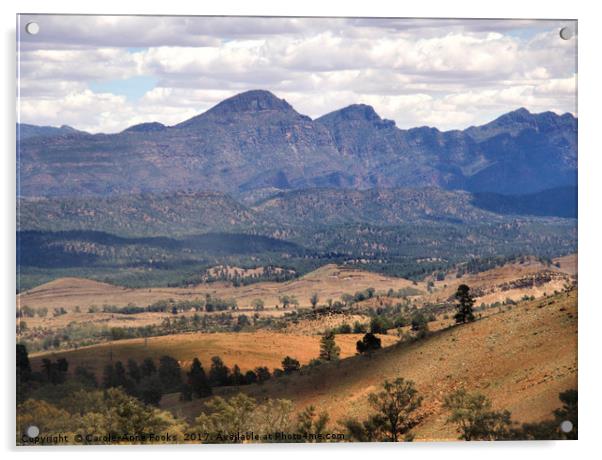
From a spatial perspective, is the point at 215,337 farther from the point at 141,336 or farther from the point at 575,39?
the point at 575,39

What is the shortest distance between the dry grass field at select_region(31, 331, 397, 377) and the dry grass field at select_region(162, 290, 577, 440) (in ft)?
14.8

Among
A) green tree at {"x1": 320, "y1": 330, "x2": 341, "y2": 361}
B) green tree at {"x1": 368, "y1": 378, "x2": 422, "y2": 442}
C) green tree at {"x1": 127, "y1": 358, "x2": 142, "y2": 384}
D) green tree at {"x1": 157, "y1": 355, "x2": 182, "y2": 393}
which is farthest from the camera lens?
green tree at {"x1": 320, "y1": 330, "x2": 341, "y2": 361}

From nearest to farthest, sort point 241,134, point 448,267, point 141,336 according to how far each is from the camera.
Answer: point 141,336
point 448,267
point 241,134

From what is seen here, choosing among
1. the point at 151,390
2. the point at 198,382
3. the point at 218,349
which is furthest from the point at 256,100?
the point at 151,390

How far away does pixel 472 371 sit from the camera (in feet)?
93.5

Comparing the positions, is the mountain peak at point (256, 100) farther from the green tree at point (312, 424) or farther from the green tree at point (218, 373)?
the green tree at point (312, 424)

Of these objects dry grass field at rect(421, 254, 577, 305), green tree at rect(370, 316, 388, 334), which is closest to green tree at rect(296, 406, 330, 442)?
green tree at rect(370, 316, 388, 334)

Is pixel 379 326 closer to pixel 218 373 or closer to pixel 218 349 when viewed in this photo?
pixel 218 349

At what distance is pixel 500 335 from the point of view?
30375 mm

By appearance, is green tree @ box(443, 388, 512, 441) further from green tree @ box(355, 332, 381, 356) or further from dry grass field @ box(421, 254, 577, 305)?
dry grass field @ box(421, 254, 577, 305)

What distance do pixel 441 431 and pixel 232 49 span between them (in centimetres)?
1081

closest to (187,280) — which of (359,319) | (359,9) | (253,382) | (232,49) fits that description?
(359,319)

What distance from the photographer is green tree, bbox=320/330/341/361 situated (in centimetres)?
3935

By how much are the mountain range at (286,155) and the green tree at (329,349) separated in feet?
28.9
